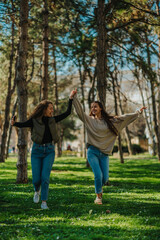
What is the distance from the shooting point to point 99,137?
6.38 metres

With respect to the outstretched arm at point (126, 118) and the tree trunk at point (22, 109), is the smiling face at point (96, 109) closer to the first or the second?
the outstretched arm at point (126, 118)

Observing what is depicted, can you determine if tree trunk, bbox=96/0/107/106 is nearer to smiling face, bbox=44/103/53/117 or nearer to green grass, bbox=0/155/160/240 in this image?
green grass, bbox=0/155/160/240

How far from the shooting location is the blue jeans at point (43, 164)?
222 inches

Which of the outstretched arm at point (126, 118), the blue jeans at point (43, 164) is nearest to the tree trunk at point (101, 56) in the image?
the outstretched arm at point (126, 118)

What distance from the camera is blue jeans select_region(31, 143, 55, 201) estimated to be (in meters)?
5.64

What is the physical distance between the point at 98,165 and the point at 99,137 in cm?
60

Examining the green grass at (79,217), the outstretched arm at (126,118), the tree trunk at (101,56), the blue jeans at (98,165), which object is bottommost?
the green grass at (79,217)

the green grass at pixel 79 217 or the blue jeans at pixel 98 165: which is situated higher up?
the blue jeans at pixel 98 165

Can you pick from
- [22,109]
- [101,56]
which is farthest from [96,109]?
[101,56]

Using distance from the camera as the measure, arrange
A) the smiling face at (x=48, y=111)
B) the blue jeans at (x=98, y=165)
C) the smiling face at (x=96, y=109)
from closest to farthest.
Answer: the smiling face at (x=48, y=111) → the blue jeans at (x=98, y=165) → the smiling face at (x=96, y=109)

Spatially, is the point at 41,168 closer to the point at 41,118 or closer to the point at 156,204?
the point at 41,118

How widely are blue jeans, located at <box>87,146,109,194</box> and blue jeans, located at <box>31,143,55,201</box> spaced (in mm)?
924

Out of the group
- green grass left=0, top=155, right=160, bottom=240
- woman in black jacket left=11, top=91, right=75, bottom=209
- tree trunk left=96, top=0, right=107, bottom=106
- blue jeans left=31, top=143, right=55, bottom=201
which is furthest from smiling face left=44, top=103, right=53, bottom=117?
tree trunk left=96, top=0, right=107, bottom=106

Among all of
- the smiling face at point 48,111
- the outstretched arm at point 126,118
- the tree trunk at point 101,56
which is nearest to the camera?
the smiling face at point 48,111
